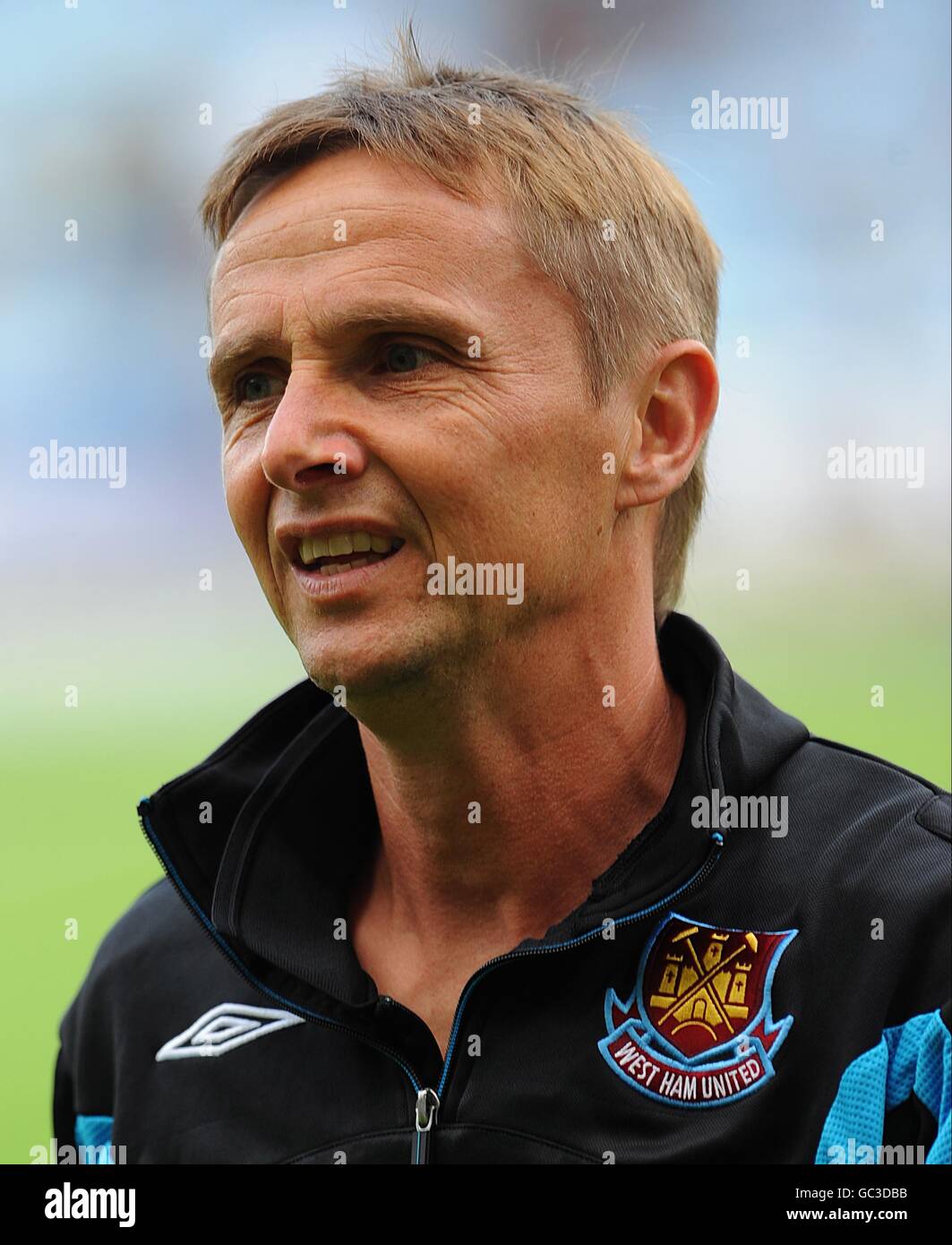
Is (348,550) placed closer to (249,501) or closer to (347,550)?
(347,550)

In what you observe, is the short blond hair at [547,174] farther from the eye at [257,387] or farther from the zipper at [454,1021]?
the zipper at [454,1021]

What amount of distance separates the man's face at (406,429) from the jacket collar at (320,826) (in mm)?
292

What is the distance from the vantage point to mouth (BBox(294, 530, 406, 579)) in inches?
74.4

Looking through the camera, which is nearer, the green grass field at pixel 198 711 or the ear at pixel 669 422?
the ear at pixel 669 422

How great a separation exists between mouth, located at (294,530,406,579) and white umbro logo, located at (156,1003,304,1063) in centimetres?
69

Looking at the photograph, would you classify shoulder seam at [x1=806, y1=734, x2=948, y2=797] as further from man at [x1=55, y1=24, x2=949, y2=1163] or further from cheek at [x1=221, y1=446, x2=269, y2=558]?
cheek at [x1=221, y1=446, x2=269, y2=558]

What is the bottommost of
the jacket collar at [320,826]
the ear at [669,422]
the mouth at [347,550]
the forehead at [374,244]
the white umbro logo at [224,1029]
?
the white umbro logo at [224,1029]

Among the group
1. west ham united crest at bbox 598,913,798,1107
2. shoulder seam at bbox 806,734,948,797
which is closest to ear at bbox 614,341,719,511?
shoulder seam at bbox 806,734,948,797

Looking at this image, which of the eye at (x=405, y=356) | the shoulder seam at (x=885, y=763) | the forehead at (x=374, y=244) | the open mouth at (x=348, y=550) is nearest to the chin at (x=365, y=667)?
the open mouth at (x=348, y=550)

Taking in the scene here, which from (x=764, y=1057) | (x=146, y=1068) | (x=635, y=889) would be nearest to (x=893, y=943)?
(x=764, y=1057)

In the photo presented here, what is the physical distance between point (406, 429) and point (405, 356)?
11 cm

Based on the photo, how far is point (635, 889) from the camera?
1.87 m

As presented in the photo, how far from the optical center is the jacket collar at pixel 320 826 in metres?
1.92

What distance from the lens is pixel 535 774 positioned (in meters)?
2.06
